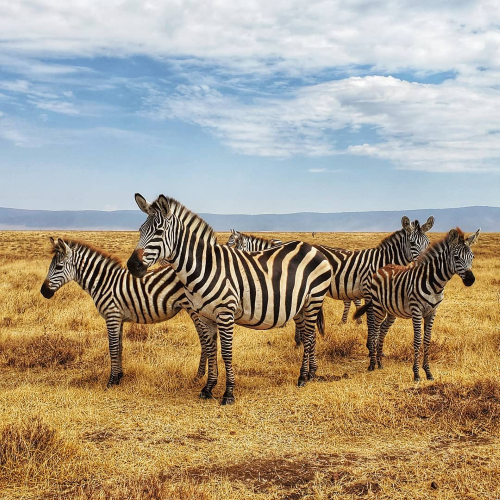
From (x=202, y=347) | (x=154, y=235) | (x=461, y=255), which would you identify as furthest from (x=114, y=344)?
(x=461, y=255)

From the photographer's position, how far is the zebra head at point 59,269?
842cm

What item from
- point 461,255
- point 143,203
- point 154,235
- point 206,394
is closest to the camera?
point 154,235

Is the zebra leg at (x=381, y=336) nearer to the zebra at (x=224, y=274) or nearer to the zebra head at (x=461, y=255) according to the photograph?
the zebra at (x=224, y=274)

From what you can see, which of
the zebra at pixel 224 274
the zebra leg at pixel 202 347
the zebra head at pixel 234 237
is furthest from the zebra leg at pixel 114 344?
the zebra head at pixel 234 237

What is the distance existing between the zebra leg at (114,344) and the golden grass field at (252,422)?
0.24 meters

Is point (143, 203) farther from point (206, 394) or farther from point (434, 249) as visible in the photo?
point (434, 249)

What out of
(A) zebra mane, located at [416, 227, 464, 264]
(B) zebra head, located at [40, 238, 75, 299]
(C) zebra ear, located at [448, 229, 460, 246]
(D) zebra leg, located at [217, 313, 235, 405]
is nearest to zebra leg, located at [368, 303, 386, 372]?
(A) zebra mane, located at [416, 227, 464, 264]

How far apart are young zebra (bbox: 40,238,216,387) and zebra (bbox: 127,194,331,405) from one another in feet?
2.82

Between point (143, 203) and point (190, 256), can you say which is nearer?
point (143, 203)

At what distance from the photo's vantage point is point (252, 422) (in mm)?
6754

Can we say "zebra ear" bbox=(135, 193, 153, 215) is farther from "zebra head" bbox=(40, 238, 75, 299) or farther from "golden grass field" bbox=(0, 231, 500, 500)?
"golden grass field" bbox=(0, 231, 500, 500)

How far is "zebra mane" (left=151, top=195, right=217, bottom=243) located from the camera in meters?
7.19

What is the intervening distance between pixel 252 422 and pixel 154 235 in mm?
2990

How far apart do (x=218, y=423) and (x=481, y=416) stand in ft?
11.7
